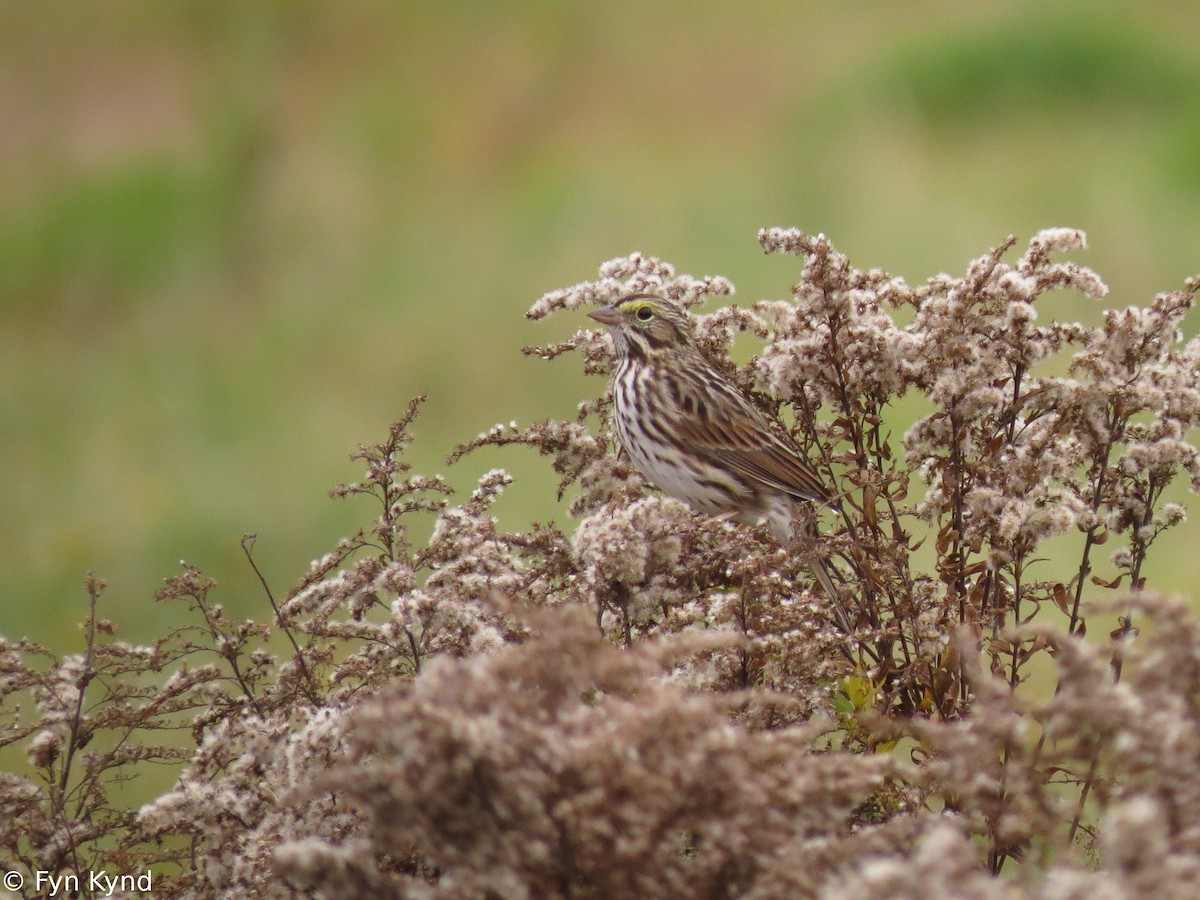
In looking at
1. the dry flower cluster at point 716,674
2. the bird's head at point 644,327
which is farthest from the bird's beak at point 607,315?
the dry flower cluster at point 716,674

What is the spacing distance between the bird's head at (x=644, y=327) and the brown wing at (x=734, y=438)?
16cm

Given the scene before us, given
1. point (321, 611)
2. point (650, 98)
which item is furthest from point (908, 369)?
point (650, 98)

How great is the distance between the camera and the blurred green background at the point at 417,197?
11.4 meters

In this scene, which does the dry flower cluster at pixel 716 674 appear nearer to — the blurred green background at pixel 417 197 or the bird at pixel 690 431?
the bird at pixel 690 431

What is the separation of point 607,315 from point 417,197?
953 centimetres

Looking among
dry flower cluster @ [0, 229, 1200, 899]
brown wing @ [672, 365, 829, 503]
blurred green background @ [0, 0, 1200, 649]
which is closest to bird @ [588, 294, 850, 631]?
brown wing @ [672, 365, 829, 503]

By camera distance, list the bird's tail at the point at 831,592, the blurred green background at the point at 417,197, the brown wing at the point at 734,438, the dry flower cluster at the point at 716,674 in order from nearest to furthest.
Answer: the dry flower cluster at the point at 716,674, the bird's tail at the point at 831,592, the brown wing at the point at 734,438, the blurred green background at the point at 417,197

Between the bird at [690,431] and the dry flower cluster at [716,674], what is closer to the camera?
the dry flower cluster at [716,674]

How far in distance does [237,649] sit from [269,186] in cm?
1063

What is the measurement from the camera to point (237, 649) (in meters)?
4.25

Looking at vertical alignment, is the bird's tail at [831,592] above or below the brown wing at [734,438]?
below

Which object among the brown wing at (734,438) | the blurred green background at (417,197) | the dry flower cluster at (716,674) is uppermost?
the blurred green background at (417,197)

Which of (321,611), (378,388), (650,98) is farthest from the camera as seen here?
(650,98)

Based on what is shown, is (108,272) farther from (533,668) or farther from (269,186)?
(533,668)
